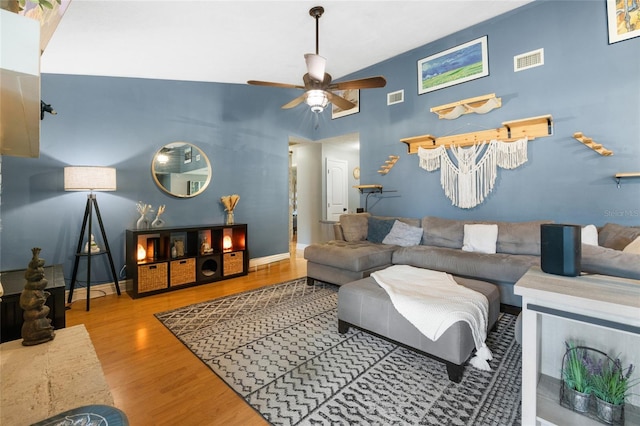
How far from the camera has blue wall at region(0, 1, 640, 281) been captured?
2.87m

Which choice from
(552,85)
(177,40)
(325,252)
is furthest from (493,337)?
(177,40)

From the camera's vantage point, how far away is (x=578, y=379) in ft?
3.59

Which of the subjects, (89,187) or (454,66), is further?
(454,66)

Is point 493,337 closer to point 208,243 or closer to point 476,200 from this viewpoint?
point 476,200

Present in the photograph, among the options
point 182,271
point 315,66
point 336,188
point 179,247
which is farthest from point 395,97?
point 182,271

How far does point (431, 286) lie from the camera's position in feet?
7.24

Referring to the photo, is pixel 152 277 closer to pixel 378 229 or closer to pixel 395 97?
pixel 378 229

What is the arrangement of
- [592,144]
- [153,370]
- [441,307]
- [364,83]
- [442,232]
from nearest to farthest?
[441,307] → [153,370] → [364,83] → [592,144] → [442,232]

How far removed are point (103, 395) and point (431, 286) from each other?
2.05 metres

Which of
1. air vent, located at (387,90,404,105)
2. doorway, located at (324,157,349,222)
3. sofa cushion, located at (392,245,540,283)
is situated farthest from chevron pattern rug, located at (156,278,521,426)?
doorway, located at (324,157,349,222)

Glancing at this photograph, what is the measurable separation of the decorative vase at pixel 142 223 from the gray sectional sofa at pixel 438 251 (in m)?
2.13

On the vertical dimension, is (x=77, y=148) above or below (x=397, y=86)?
below

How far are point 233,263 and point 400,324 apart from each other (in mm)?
2882

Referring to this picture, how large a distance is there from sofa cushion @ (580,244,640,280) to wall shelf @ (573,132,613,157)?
202 cm
